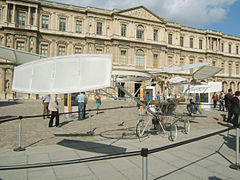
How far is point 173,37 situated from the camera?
40.8 m

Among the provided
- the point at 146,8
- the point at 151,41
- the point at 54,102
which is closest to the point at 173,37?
the point at 151,41

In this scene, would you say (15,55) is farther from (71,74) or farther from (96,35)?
(96,35)

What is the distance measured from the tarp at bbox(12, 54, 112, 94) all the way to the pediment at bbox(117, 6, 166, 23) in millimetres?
35413

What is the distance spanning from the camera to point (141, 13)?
36.8 meters

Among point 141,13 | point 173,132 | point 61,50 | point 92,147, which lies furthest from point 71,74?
point 141,13

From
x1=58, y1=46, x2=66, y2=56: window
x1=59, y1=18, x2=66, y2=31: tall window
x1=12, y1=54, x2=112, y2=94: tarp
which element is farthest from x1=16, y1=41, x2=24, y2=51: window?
x1=12, y1=54, x2=112, y2=94: tarp

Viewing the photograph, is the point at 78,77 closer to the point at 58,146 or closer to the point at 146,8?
the point at 58,146

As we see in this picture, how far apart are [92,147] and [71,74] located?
3.35m

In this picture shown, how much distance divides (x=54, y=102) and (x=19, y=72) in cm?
575

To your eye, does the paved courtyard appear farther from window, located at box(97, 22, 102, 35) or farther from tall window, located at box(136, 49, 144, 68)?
tall window, located at box(136, 49, 144, 68)

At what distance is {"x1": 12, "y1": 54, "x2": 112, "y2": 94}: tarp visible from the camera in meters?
2.32

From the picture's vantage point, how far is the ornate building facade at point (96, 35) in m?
29.4

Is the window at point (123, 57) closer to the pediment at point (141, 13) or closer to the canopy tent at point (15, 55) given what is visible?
the pediment at point (141, 13)

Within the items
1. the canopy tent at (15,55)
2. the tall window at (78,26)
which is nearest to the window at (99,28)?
the tall window at (78,26)
